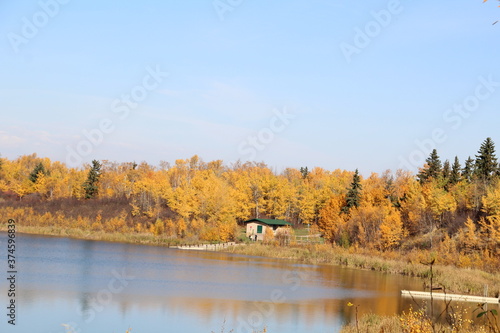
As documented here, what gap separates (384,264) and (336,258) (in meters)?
6.73

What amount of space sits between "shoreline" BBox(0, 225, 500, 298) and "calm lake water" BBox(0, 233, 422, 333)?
2.38 m

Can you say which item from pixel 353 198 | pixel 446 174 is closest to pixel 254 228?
pixel 353 198

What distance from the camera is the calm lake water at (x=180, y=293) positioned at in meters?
21.7

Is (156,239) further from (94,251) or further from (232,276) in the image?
(232,276)

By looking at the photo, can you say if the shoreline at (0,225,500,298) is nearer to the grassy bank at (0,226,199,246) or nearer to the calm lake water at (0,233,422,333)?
the grassy bank at (0,226,199,246)

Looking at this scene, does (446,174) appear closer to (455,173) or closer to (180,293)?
(455,173)

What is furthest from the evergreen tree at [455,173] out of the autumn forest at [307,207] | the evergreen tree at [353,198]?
the evergreen tree at [353,198]

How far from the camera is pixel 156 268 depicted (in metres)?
39.8

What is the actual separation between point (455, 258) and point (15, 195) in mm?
80533

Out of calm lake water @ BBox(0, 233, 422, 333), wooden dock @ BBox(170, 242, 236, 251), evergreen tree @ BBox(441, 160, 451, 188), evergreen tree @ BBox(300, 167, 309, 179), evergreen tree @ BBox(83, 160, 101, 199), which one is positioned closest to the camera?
calm lake water @ BBox(0, 233, 422, 333)

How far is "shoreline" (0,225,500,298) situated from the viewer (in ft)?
117

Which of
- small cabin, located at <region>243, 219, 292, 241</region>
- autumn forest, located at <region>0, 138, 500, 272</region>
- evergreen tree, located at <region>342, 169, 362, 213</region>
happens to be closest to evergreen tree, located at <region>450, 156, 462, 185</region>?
autumn forest, located at <region>0, 138, 500, 272</region>

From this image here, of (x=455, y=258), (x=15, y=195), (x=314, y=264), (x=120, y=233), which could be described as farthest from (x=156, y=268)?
(x=15, y=195)

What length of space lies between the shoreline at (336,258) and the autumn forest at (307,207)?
9.57ft
